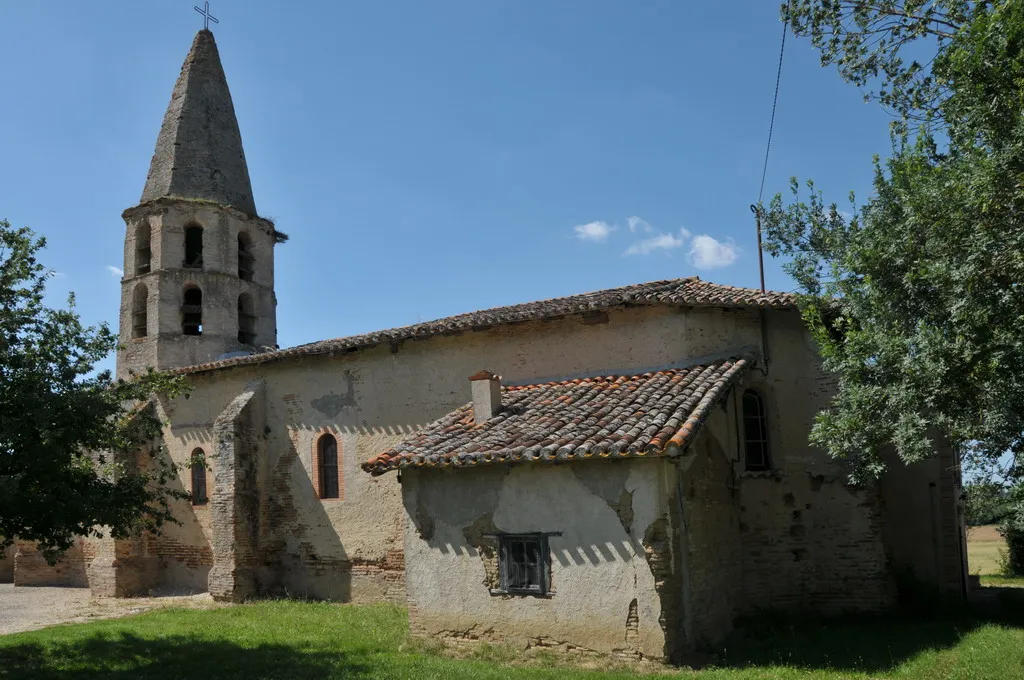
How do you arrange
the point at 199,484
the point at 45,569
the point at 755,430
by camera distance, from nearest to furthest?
1. the point at 755,430
2. the point at 199,484
3. the point at 45,569

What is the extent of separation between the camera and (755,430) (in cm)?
1398

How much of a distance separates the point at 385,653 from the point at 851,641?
6.69 metres

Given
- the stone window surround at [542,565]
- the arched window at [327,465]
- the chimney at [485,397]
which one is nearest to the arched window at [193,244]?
the arched window at [327,465]

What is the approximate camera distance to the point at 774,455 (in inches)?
543

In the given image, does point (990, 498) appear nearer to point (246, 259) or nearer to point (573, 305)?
point (573, 305)

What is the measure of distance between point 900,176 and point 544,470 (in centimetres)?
597

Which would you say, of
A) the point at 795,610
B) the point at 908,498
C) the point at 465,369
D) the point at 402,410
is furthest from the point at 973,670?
the point at 402,410

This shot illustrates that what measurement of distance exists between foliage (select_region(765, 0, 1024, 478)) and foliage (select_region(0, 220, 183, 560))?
382 inches

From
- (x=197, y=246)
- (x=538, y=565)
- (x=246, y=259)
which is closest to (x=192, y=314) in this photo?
(x=197, y=246)

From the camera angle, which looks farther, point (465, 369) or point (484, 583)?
point (465, 369)

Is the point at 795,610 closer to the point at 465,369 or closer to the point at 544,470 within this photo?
the point at 544,470

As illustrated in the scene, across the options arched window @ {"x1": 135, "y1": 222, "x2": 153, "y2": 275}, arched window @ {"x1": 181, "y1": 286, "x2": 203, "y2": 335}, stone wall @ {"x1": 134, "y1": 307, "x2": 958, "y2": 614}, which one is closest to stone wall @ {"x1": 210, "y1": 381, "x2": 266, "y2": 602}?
stone wall @ {"x1": 134, "y1": 307, "x2": 958, "y2": 614}

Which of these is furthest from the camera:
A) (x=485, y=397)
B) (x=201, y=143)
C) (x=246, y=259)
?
(x=246, y=259)

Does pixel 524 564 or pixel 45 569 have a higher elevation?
pixel 524 564
